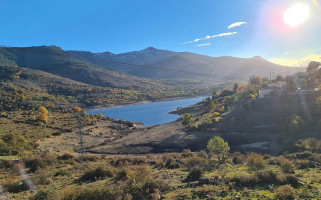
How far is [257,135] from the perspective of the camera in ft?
168

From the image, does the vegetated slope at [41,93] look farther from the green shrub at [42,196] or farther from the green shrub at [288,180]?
the green shrub at [288,180]

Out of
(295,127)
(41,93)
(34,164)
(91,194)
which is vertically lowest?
(295,127)

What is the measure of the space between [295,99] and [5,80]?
185 m


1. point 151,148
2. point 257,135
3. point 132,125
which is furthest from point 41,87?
point 257,135

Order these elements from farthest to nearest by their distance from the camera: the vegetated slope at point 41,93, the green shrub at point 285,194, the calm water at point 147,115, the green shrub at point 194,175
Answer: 1. the vegetated slope at point 41,93
2. the calm water at point 147,115
3. the green shrub at point 194,175
4. the green shrub at point 285,194

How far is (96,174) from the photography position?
1705cm

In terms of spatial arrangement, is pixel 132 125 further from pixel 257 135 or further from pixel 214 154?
pixel 214 154

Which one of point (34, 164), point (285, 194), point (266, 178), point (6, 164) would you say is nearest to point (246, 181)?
point (266, 178)

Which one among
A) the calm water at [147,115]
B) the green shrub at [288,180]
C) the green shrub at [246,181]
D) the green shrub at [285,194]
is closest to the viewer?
the green shrub at [285,194]

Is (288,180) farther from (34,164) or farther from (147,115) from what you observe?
(147,115)

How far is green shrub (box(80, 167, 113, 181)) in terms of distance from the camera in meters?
16.8

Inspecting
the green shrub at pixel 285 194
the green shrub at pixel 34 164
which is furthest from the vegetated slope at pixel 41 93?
the green shrub at pixel 285 194

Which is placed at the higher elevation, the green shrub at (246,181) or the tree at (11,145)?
the green shrub at (246,181)

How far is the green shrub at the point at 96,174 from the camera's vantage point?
55.0 ft
